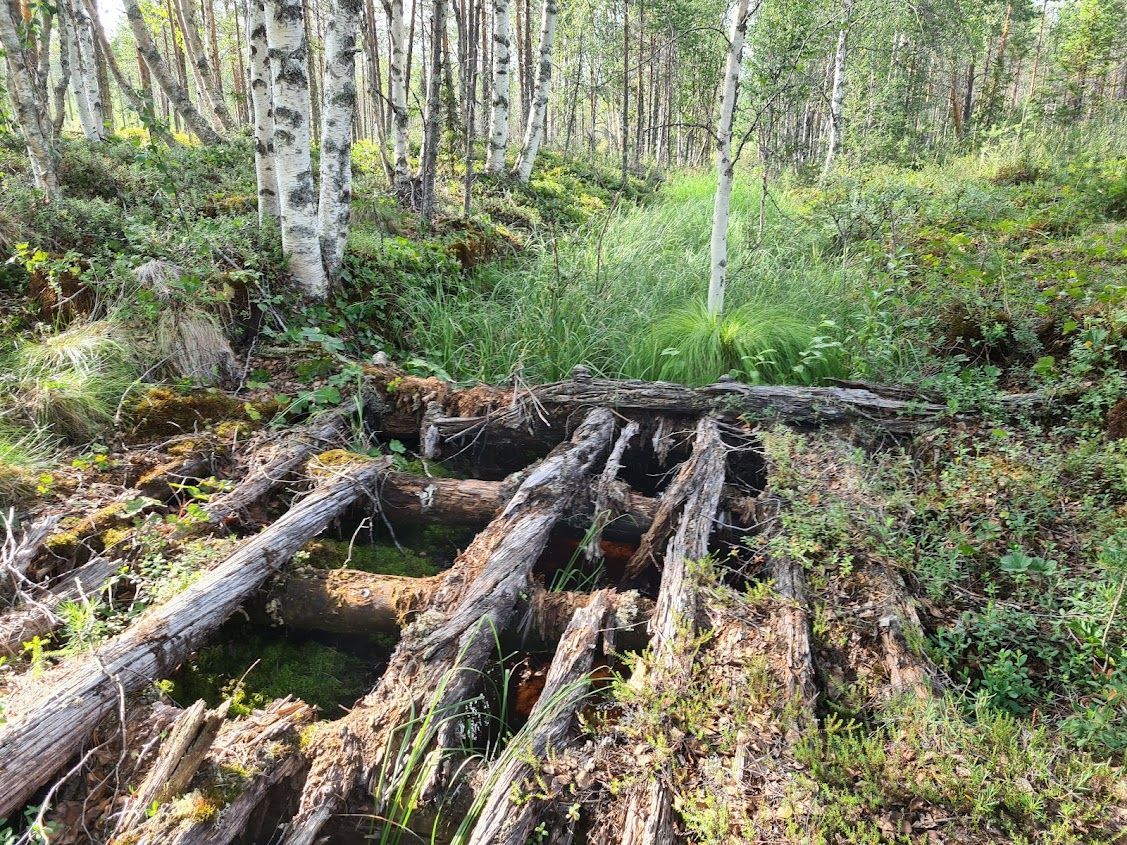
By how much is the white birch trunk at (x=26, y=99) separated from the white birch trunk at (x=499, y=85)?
25.9ft

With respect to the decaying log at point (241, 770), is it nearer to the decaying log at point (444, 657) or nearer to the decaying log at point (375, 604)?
the decaying log at point (444, 657)

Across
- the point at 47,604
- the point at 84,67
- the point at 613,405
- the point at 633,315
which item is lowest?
the point at 47,604

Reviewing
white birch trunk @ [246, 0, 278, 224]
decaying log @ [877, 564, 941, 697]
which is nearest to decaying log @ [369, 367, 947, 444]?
decaying log @ [877, 564, 941, 697]

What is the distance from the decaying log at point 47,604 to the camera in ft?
7.88

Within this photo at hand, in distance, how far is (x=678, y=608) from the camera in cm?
255

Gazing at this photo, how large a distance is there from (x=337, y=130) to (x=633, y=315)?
3272 mm

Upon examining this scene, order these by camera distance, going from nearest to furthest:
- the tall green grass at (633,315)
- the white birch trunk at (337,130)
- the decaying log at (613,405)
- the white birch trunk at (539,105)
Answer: the decaying log at (613,405)
the tall green grass at (633,315)
the white birch trunk at (337,130)
the white birch trunk at (539,105)

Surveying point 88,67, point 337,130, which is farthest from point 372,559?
point 88,67

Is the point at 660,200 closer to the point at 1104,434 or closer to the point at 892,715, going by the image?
the point at 1104,434

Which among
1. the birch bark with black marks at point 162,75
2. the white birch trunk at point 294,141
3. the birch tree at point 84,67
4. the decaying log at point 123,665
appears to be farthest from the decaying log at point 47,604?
the birch tree at point 84,67

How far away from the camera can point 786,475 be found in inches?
129

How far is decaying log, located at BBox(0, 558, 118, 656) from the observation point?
2.40m

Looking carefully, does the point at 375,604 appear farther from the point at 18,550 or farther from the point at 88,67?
the point at 88,67

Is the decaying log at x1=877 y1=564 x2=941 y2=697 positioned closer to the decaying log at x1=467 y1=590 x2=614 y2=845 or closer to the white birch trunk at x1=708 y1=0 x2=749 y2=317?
the decaying log at x1=467 y1=590 x2=614 y2=845
